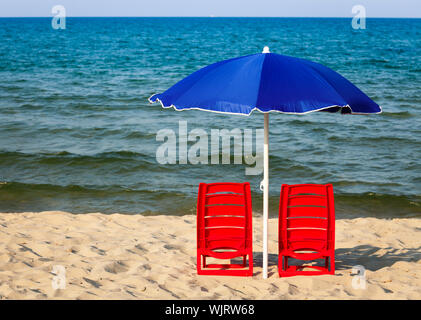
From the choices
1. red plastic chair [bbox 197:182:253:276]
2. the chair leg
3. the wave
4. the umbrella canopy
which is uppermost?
the umbrella canopy

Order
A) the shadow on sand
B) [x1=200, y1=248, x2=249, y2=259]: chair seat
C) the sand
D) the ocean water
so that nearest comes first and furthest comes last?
1. the sand
2. [x1=200, y1=248, x2=249, y2=259]: chair seat
3. the shadow on sand
4. the ocean water

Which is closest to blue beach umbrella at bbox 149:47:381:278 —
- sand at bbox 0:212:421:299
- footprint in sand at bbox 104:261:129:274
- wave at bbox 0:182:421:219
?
sand at bbox 0:212:421:299

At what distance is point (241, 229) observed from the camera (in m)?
5.43

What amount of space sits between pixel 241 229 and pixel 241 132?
389 inches

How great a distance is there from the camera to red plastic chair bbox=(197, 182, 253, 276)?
530 cm

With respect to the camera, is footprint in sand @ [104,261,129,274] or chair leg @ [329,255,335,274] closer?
chair leg @ [329,255,335,274]

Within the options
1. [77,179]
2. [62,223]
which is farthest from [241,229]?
[77,179]

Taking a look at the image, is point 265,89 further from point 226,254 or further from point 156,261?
point 156,261

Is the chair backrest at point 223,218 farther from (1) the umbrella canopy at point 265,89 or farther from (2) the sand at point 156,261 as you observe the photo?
(1) the umbrella canopy at point 265,89

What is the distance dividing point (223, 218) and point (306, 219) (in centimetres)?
86

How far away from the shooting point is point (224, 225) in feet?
17.7

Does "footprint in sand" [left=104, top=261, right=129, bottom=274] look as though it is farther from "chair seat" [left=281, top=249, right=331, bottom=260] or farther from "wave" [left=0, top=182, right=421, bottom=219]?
"wave" [left=0, top=182, right=421, bottom=219]
